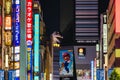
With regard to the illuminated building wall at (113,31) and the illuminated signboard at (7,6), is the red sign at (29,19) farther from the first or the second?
the illuminated building wall at (113,31)

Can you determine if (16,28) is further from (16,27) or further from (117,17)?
(117,17)

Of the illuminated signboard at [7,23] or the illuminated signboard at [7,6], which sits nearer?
the illuminated signboard at [7,23]

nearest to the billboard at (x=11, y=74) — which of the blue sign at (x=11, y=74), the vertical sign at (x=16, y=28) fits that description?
the blue sign at (x=11, y=74)

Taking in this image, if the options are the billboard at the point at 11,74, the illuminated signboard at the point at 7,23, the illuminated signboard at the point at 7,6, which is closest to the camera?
the billboard at the point at 11,74

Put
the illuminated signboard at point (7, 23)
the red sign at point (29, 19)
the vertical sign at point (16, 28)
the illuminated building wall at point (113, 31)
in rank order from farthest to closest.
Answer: the illuminated building wall at point (113, 31), the red sign at point (29, 19), the illuminated signboard at point (7, 23), the vertical sign at point (16, 28)

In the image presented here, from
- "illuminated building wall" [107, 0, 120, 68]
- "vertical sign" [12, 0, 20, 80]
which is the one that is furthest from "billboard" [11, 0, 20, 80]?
"illuminated building wall" [107, 0, 120, 68]

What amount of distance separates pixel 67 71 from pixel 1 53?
61741mm

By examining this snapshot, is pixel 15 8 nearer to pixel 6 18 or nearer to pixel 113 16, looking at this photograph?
pixel 6 18

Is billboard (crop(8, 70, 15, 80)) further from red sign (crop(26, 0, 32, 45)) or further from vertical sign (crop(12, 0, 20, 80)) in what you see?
red sign (crop(26, 0, 32, 45))

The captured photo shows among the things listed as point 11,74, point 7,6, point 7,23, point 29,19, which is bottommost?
point 11,74

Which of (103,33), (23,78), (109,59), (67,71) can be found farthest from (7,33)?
(67,71)

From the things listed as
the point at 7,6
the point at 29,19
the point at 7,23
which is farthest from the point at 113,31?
the point at 7,6

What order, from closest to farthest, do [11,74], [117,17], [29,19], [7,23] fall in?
[11,74]
[7,23]
[29,19]
[117,17]

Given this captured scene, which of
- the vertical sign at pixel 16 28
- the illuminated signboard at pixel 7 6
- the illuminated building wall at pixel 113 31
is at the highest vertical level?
the illuminated signboard at pixel 7 6
